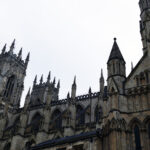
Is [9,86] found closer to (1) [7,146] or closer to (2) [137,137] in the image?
(1) [7,146]

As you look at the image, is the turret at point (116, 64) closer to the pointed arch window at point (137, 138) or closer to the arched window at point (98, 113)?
the pointed arch window at point (137, 138)

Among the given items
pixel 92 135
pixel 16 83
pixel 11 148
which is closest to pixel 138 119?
pixel 92 135

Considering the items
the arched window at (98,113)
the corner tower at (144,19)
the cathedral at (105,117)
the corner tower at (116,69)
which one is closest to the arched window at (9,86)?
the cathedral at (105,117)

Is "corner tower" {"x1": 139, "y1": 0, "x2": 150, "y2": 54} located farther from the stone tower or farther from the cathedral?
the stone tower

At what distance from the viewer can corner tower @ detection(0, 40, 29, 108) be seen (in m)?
53.4

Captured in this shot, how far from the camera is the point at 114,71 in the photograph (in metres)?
20.2

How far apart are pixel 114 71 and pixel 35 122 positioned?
26326mm

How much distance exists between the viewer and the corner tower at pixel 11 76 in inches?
2104

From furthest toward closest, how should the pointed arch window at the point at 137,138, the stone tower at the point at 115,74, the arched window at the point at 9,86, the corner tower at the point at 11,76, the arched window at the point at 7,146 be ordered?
the arched window at the point at 9,86 < the corner tower at the point at 11,76 < the arched window at the point at 7,146 < the stone tower at the point at 115,74 < the pointed arch window at the point at 137,138

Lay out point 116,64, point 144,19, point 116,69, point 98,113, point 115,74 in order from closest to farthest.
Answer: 1. point 115,74
2. point 116,69
3. point 116,64
4. point 144,19
5. point 98,113

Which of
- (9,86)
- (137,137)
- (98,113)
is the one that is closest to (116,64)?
(137,137)

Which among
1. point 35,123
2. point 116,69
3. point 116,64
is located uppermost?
point 35,123

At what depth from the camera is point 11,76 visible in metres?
56.7

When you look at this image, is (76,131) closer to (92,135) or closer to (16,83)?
(92,135)
